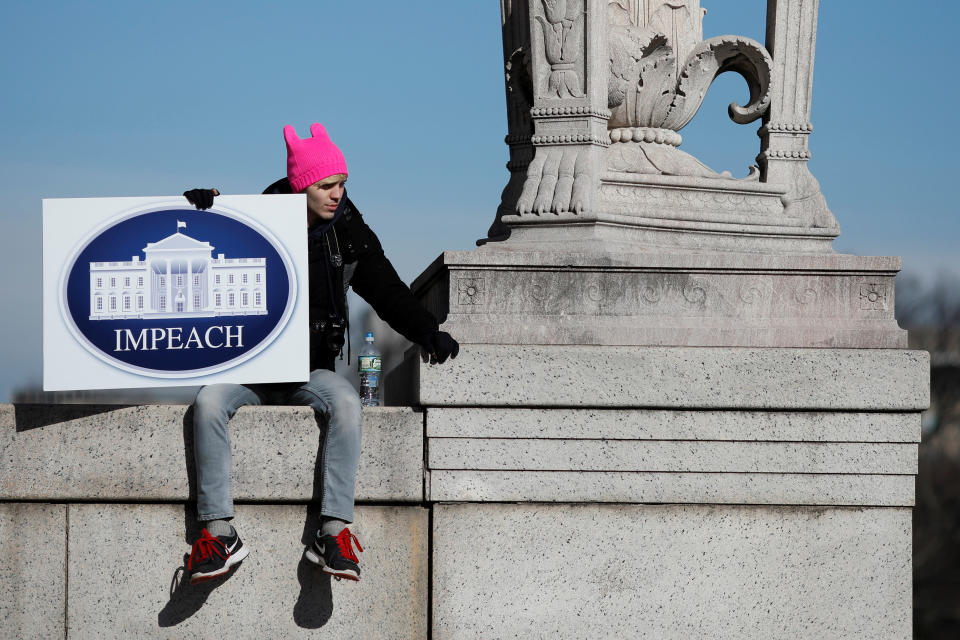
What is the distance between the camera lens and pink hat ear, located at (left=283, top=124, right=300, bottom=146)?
6.09m

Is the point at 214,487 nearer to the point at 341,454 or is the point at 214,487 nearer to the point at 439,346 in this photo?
the point at 341,454

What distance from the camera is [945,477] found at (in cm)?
4481

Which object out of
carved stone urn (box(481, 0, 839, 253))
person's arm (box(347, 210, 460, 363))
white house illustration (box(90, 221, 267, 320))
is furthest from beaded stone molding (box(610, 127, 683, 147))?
white house illustration (box(90, 221, 267, 320))

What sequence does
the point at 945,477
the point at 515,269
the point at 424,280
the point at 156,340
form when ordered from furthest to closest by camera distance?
the point at 945,477, the point at 424,280, the point at 515,269, the point at 156,340

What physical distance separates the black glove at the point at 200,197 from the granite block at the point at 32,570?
1689mm

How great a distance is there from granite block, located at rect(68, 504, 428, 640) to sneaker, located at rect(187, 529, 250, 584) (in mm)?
280

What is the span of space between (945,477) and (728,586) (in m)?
42.2

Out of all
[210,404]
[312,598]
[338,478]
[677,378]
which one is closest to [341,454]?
[338,478]

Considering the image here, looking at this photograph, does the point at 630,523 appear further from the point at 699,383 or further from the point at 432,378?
the point at 432,378

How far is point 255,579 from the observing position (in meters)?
6.04

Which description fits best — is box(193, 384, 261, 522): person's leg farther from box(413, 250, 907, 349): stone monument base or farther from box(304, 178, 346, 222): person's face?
box(413, 250, 907, 349): stone monument base

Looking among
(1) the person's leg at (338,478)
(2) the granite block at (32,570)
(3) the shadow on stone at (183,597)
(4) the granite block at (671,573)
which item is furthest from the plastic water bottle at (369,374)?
(2) the granite block at (32,570)

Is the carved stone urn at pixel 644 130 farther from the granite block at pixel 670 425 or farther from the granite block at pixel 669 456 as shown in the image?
the granite block at pixel 669 456

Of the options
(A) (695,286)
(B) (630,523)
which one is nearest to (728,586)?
(B) (630,523)
